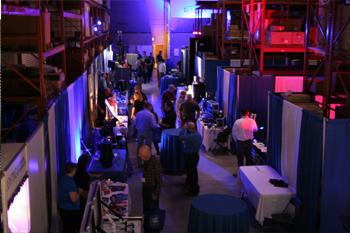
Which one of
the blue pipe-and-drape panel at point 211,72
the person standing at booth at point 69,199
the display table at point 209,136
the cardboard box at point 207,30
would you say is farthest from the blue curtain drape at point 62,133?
the cardboard box at point 207,30

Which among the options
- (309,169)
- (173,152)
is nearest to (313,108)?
(309,169)

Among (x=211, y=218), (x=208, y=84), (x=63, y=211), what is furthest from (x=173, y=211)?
(x=208, y=84)

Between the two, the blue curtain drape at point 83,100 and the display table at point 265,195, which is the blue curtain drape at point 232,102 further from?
the blue curtain drape at point 83,100

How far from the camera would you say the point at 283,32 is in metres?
8.86

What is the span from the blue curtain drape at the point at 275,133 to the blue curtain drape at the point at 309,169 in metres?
0.99

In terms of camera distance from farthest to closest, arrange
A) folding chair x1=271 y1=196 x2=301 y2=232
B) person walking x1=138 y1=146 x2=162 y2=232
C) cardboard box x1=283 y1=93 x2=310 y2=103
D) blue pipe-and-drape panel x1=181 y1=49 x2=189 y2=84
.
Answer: blue pipe-and-drape panel x1=181 y1=49 x2=189 y2=84 < cardboard box x1=283 y1=93 x2=310 y2=103 < folding chair x1=271 y1=196 x2=301 y2=232 < person walking x1=138 y1=146 x2=162 y2=232

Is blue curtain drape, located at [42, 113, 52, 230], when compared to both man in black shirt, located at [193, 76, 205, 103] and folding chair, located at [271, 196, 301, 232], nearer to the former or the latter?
folding chair, located at [271, 196, 301, 232]

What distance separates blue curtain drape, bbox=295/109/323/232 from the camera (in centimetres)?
525

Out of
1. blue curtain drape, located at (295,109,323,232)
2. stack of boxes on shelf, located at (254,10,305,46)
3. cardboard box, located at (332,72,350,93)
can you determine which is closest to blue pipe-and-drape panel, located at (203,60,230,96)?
stack of boxes on shelf, located at (254,10,305,46)

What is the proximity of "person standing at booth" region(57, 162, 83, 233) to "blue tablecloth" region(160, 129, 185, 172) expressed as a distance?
338 centimetres

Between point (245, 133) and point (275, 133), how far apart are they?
31.1 inches

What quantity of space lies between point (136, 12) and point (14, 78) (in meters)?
21.9

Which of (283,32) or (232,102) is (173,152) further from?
(283,32)

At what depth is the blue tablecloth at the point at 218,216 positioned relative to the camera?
4934mm
